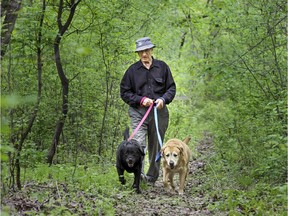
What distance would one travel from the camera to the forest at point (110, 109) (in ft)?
20.3

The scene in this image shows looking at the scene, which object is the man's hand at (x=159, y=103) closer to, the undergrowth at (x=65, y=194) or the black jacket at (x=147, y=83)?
the black jacket at (x=147, y=83)

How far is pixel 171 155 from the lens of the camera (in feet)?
26.8

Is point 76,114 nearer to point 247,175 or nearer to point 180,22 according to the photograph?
point 247,175

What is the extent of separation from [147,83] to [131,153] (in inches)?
51.4

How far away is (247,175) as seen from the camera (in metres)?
8.56

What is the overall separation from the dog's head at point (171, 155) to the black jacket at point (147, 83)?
77 centimetres

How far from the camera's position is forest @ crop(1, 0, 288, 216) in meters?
6.19

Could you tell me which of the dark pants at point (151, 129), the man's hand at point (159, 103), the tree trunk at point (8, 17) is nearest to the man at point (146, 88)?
the dark pants at point (151, 129)

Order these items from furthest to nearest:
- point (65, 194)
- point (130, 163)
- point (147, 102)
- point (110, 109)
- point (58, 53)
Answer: point (110, 109) → point (58, 53) → point (147, 102) → point (130, 163) → point (65, 194)

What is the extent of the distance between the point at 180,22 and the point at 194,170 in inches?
450

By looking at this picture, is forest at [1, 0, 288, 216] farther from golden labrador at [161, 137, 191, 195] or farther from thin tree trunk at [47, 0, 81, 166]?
golden labrador at [161, 137, 191, 195]

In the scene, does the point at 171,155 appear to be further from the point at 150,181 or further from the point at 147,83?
the point at 147,83

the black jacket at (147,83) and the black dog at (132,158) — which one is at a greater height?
the black jacket at (147,83)

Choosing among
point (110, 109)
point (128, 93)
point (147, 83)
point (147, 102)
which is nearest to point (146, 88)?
point (147, 83)
